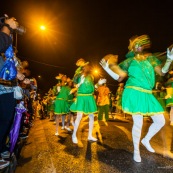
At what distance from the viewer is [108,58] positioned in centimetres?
450

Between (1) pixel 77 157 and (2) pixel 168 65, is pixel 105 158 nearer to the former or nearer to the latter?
(1) pixel 77 157

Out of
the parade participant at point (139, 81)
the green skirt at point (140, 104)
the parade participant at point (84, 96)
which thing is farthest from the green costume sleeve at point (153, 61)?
the parade participant at point (84, 96)

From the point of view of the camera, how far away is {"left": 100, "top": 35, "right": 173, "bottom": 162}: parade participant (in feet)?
13.8

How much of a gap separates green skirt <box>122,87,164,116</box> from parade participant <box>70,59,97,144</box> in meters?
1.99

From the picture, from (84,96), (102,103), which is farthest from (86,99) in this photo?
(102,103)

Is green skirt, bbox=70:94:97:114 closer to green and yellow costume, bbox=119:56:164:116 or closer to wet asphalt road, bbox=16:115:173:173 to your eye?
wet asphalt road, bbox=16:115:173:173

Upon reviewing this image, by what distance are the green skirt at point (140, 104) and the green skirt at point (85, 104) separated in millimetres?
1975

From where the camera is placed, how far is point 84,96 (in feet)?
20.8

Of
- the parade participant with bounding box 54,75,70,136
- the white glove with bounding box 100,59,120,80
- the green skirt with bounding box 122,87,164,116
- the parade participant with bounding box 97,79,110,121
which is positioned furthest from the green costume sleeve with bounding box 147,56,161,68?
the parade participant with bounding box 97,79,110,121

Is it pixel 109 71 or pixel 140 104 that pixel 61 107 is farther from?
pixel 140 104

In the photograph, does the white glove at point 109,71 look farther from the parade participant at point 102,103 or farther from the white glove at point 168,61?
the parade participant at point 102,103

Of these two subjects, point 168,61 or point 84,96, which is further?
point 84,96

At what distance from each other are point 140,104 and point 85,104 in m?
2.28

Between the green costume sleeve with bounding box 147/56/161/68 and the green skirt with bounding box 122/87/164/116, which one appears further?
the green costume sleeve with bounding box 147/56/161/68
